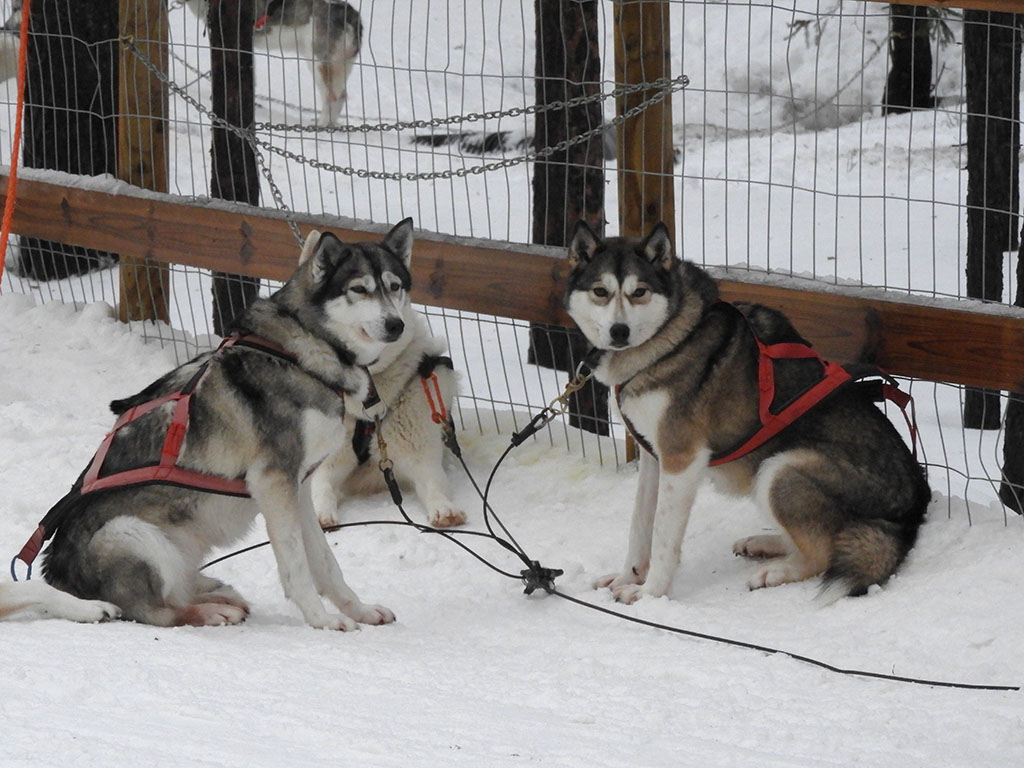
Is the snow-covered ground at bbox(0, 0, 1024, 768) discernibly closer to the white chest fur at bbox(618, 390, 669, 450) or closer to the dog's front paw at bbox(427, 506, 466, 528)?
the dog's front paw at bbox(427, 506, 466, 528)

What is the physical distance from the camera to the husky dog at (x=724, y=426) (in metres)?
4.22

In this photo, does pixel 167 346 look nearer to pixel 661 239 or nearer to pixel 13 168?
pixel 13 168

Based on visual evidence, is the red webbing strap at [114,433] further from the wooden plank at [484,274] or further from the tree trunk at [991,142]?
the tree trunk at [991,142]

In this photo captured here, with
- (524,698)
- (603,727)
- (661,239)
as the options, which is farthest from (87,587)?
(661,239)

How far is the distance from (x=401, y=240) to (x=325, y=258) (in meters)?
0.35

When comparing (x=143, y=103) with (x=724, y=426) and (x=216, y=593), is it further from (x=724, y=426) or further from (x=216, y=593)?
(x=724, y=426)

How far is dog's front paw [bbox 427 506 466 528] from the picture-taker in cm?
514

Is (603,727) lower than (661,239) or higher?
lower

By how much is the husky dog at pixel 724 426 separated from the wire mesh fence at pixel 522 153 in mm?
548

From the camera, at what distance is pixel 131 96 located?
6484 mm

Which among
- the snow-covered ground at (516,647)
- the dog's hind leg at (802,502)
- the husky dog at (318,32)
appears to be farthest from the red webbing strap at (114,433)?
the husky dog at (318,32)

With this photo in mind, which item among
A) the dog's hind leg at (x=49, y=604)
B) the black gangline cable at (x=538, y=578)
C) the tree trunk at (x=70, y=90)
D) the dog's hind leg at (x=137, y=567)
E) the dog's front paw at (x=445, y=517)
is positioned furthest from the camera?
the tree trunk at (x=70, y=90)

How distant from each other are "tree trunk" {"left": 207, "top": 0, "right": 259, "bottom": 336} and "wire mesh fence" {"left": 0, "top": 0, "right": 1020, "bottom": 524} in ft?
0.26

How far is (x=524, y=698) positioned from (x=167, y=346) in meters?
3.93
